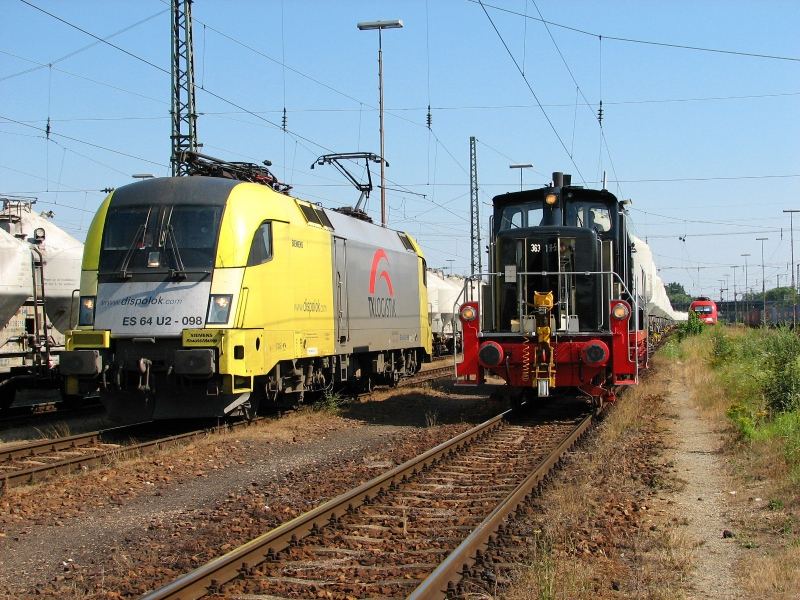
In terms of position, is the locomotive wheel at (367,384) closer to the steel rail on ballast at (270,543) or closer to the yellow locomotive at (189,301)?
the yellow locomotive at (189,301)

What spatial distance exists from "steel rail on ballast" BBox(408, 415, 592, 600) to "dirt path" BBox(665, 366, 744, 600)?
1.34 meters

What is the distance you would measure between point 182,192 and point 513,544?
7.46m

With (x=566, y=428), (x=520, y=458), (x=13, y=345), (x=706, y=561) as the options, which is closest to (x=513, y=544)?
(x=706, y=561)

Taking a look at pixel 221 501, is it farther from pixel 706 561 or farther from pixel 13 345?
pixel 13 345

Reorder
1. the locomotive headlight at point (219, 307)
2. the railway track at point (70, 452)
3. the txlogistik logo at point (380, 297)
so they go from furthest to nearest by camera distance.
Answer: the txlogistik logo at point (380, 297)
the locomotive headlight at point (219, 307)
the railway track at point (70, 452)

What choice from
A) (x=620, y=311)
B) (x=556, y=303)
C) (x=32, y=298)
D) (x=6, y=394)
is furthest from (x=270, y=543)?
(x=6, y=394)

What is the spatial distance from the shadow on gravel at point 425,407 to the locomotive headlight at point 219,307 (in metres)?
3.65

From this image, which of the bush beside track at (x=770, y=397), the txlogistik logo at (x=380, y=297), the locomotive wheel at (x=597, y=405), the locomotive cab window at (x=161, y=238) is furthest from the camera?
the txlogistik logo at (x=380, y=297)

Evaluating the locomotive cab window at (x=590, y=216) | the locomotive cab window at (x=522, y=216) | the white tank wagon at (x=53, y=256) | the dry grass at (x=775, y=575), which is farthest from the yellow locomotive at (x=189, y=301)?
the dry grass at (x=775, y=575)

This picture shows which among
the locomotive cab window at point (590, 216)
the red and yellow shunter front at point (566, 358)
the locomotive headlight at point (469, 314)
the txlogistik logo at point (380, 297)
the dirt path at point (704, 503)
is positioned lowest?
the dirt path at point (704, 503)

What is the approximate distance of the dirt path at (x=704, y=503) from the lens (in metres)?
5.67

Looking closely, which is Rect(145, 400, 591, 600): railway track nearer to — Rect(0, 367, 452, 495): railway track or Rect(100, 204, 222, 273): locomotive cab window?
Rect(0, 367, 452, 495): railway track

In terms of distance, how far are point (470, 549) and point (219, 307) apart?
6172 mm

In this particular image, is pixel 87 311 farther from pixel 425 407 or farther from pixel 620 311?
pixel 620 311
